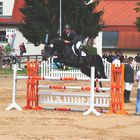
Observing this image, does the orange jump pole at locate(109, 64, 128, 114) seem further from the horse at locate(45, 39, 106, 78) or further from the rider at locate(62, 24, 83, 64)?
the horse at locate(45, 39, 106, 78)

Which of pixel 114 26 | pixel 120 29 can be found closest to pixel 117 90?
pixel 120 29

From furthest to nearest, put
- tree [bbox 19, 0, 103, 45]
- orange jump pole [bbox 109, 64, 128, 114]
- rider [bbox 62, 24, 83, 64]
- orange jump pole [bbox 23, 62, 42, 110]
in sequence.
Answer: tree [bbox 19, 0, 103, 45]
rider [bbox 62, 24, 83, 64]
orange jump pole [bbox 23, 62, 42, 110]
orange jump pole [bbox 109, 64, 128, 114]

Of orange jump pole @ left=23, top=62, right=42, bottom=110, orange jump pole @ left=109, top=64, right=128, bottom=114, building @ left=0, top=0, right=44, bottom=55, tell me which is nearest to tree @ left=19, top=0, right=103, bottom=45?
building @ left=0, top=0, right=44, bottom=55

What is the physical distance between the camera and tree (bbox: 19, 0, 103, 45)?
5094 centimetres

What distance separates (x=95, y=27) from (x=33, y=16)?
598 cm

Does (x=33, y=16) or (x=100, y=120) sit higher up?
(x=33, y=16)

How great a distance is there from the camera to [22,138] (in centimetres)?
1063

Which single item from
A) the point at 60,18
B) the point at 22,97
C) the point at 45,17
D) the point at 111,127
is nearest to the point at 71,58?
the point at 22,97

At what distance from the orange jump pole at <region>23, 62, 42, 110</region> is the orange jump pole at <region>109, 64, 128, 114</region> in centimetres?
245

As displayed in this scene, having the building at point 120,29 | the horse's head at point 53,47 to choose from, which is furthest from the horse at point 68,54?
the building at point 120,29

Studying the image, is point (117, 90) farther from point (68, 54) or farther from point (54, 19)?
point (54, 19)

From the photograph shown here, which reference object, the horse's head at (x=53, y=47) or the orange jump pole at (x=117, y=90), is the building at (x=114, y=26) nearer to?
the horse's head at (x=53, y=47)

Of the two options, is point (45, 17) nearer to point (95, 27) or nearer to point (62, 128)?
point (95, 27)

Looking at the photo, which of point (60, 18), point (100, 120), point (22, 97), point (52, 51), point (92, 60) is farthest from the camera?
point (60, 18)
